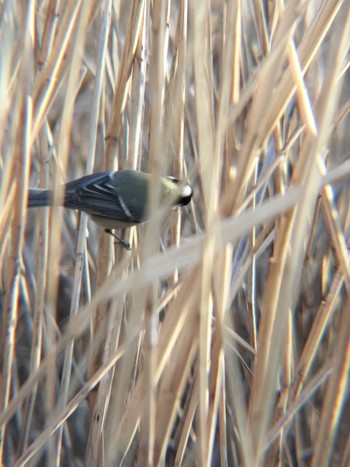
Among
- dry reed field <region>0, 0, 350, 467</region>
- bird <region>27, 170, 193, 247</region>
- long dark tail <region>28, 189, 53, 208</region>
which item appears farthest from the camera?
bird <region>27, 170, 193, 247</region>

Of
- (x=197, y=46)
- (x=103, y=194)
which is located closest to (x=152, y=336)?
(x=197, y=46)

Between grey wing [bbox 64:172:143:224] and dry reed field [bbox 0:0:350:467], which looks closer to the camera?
dry reed field [bbox 0:0:350:467]

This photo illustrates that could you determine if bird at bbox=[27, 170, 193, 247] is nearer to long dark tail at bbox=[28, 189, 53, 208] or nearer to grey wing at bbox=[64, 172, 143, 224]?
grey wing at bbox=[64, 172, 143, 224]

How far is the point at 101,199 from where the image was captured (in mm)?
1931

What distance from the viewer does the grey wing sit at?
1806 millimetres

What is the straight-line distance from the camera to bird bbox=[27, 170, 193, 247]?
1774 mm

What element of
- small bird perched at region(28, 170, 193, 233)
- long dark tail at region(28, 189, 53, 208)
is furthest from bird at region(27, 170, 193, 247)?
long dark tail at region(28, 189, 53, 208)

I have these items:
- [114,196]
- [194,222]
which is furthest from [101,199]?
[194,222]

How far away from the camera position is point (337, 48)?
38.2 inches

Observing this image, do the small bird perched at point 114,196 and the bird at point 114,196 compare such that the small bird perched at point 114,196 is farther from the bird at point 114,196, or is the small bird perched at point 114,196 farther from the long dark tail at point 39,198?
the long dark tail at point 39,198

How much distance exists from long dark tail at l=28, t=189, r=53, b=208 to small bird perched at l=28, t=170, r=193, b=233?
14 centimetres

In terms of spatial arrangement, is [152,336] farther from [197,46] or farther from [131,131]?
[131,131]

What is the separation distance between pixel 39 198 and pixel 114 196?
1.32 feet

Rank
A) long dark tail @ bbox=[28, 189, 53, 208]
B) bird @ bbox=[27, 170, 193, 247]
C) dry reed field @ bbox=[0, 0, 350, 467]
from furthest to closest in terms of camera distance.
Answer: bird @ bbox=[27, 170, 193, 247] → long dark tail @ bbox=[28, 189, 53, 208] → dry reed field @ bbox=[0, 0, 350, 467]
